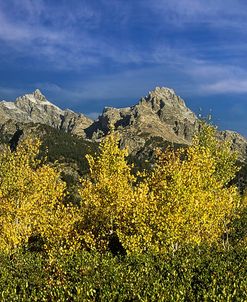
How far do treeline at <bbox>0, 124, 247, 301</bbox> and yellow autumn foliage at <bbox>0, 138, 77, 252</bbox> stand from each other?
12 cm

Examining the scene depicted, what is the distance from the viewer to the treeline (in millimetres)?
24734

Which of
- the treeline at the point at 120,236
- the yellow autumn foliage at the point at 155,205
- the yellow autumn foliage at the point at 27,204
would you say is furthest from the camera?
the yellow autumn foliage at the point at 27,204

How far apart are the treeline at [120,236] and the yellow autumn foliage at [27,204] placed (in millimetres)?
122

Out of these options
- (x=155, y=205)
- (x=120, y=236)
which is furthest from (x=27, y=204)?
(x=155, y=205)

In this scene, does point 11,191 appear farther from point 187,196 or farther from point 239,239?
point 239,239

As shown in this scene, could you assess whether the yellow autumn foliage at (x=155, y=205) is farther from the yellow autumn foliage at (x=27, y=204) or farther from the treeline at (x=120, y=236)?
the yellow autumn foliage at (x=27, y=204)

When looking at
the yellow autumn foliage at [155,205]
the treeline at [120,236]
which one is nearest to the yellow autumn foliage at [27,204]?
the treeline at [120,236]

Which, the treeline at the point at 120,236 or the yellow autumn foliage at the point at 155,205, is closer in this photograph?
the treeline at the point at 120,236

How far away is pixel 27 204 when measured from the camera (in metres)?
46.6

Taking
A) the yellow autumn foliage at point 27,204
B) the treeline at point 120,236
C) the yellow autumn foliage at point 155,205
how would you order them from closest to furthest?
1. the treeline at point 120,236
2. the yellow autumn foliage at point 155,205
3. the yellow autumn foliage at point 27,204

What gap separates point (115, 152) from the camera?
181ft

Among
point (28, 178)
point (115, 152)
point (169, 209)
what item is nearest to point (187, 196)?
point (169, 209)

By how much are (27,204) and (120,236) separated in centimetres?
1349

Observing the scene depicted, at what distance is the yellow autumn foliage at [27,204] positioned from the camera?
42.1m
